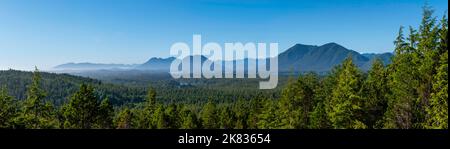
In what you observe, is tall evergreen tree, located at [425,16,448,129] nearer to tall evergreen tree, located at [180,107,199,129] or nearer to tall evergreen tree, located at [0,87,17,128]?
tall evergreen tree, located at [0,87,17,128]

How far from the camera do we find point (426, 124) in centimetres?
2517

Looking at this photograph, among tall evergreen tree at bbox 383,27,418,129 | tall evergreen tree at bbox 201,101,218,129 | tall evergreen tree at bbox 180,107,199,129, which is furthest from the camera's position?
tall evergreen tree at bbox 201,101,218,129

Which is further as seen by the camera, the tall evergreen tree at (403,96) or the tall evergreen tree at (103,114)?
the tall evergreen tree at (103,114)

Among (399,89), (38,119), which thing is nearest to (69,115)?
(38,119)

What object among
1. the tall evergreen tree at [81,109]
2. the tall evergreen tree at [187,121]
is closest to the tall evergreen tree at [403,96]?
the tall evergreen tree at [81,109]

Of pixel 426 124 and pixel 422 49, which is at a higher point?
pixel 422 49

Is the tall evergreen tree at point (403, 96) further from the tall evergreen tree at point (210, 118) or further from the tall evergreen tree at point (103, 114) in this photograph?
the tall evergreen tree at point (210, 118)

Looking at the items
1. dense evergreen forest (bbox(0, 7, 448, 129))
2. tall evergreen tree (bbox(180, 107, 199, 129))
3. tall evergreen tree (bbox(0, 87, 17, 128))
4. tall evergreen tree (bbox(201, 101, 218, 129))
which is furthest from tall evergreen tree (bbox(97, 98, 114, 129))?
tall evergreen tree (bbox(201, 101, 218, 129))

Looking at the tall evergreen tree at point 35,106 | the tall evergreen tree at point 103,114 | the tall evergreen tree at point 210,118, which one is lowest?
the tall evergreen tree at point 210,118

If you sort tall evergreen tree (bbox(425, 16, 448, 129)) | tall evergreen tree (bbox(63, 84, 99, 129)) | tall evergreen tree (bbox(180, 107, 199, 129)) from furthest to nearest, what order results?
tall evergreen tree (bbox(180, 107, 199, 129)) → tall evergreen tree (bbox(63, 84, 99, 129)) → tall evergreen tree (bbox(425, 16, 448, 129))

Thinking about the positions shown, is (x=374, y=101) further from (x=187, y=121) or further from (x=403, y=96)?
(x=187, y=121)

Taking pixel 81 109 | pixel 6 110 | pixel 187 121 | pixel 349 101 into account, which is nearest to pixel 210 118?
pixel 187 121
